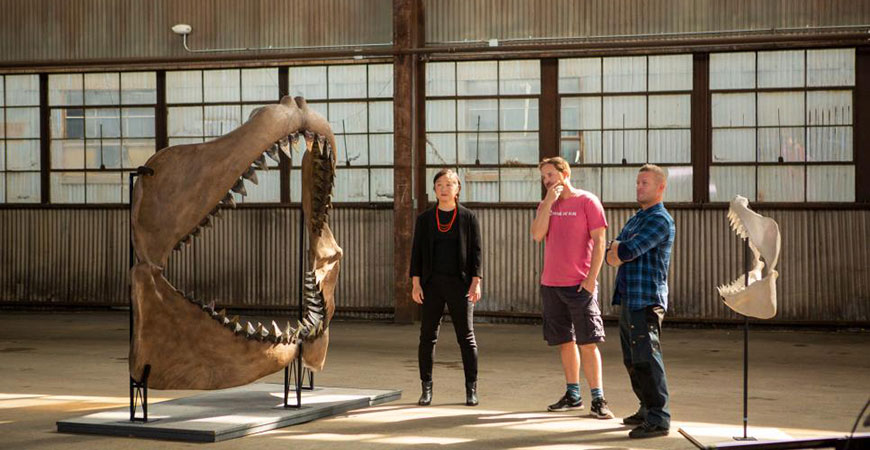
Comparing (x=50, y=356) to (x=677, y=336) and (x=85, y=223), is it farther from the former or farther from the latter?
(x=677, y=336)

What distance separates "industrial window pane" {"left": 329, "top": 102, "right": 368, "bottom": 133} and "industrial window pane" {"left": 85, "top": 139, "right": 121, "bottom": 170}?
2987 millimetres

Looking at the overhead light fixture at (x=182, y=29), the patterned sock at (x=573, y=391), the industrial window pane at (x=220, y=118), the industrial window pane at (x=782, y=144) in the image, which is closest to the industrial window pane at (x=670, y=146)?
the industrial window pane at (x=782, y=144)

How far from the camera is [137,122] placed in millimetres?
14961

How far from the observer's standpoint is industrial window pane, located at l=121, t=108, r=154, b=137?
14.9m

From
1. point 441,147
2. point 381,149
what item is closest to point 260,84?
point 381,149

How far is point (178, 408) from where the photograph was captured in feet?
23.0

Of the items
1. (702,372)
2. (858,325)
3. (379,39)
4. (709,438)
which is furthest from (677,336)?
(709,438)

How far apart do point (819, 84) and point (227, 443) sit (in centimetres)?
916

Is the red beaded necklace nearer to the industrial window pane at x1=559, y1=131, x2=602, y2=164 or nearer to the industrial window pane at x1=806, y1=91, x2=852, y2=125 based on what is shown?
the industrial window pane at x1=559, y1=131, x2=602, y2=164

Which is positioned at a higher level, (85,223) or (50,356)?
(85,223)

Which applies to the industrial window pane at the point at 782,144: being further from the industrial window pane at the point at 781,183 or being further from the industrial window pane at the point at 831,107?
the industrial window pane at the point at 831,107

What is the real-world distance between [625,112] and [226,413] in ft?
Answer: 25.9

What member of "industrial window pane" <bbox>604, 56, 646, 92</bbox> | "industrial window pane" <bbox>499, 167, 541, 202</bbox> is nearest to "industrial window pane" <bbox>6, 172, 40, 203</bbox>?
"industrial window pane" <bbox>499, 167, 541, 202</bbox>

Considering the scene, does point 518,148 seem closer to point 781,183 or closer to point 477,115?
point 477,115
